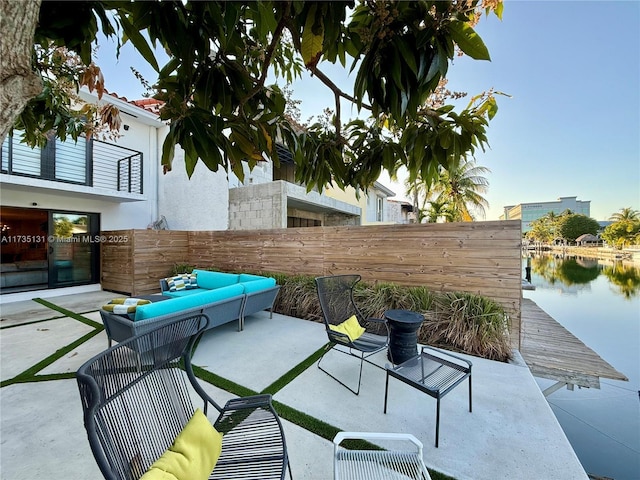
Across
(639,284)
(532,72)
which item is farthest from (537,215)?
(532,72)

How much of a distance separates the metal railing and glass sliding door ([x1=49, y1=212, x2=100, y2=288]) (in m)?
1.17

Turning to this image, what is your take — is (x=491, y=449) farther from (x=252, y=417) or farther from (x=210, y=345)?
(x=210, y=345)

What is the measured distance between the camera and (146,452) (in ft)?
4.34

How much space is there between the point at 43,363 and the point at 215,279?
3021 millimetres

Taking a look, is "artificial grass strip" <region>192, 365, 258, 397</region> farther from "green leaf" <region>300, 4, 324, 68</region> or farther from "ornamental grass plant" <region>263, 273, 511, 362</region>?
"green leaf" <region>300, 4, 324, 68</region>

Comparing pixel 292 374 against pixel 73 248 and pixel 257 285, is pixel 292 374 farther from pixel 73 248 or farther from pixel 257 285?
pixel 73 248

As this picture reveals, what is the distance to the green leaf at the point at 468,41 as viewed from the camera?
0.94 m

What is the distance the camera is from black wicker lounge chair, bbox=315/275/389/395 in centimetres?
317

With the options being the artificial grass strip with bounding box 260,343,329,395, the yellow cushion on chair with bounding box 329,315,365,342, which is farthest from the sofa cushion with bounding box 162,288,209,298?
the yellow cushion on chair with bounding box 329,315,365,342

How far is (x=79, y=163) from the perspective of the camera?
7762 millimetres

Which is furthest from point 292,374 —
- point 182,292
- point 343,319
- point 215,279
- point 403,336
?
point 182,292

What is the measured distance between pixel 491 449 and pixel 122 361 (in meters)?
2.66

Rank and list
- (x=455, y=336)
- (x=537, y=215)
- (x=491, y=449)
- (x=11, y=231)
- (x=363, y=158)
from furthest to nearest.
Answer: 1. (x=537, y=215)
2. (x=11, y=231)
3. (x=455, y=336)
4. (x=491, y=449)
5. (x=363, y=158)

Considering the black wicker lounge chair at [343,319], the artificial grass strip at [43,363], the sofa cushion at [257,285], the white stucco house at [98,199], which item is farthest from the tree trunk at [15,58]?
the white stucco house at [98,199]
